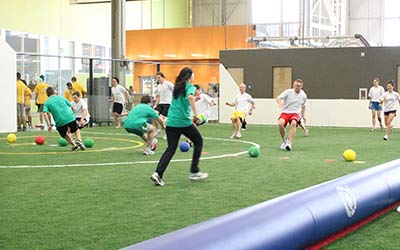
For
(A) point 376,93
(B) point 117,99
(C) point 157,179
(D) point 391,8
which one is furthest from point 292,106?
(D) point 391,8

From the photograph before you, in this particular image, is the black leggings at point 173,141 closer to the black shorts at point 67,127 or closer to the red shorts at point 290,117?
the black shorts at point 67,127

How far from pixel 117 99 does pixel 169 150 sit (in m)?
15.6

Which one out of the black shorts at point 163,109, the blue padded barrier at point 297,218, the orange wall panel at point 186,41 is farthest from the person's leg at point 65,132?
the orange wall panel at point 186,41

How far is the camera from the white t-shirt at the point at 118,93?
25062 mm

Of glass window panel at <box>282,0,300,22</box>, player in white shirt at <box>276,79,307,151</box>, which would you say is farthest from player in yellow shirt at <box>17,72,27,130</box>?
glass window panel at <box>282,0,300,22</box>

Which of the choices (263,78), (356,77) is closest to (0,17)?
(263,78)

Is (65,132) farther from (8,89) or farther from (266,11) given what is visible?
(266,11)

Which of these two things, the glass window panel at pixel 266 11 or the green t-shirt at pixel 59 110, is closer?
the green t-shirt at pixel 59 110

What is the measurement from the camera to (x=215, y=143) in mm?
18422

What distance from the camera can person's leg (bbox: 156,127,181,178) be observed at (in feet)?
32.7

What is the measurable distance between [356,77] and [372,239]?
22.9 meters

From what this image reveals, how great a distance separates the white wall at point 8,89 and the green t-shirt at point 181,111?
44.4 ft

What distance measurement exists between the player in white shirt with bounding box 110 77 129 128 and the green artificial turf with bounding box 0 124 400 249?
7.27 metres

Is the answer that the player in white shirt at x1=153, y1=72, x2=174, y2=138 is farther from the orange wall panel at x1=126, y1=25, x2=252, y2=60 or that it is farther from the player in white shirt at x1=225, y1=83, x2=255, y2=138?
the orange wall panel at x1=126, y1=25, x2=252, y2=60
